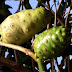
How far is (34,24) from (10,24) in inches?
3.8

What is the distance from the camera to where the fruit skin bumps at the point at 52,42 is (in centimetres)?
70

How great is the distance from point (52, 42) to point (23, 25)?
15 centimetres

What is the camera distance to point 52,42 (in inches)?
27.8

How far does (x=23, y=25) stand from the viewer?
79 centimetres

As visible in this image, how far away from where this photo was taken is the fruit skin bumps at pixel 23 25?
78 cm

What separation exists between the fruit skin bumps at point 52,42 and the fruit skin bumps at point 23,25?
0.24 ft

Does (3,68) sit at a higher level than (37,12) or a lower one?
lower

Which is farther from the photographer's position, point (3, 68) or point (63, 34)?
point (3, 68)

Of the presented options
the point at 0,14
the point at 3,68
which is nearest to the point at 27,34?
the point at 3,68

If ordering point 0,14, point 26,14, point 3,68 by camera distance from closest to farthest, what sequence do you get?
point 26,14
point 3,68
point 0,14

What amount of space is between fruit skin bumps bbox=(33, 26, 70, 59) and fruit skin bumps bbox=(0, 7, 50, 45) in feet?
0.24

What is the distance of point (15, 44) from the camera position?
0.82 metres

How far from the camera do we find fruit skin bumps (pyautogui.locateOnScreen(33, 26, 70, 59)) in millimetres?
704

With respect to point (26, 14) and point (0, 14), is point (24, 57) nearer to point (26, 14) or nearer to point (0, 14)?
point (0, 14)
